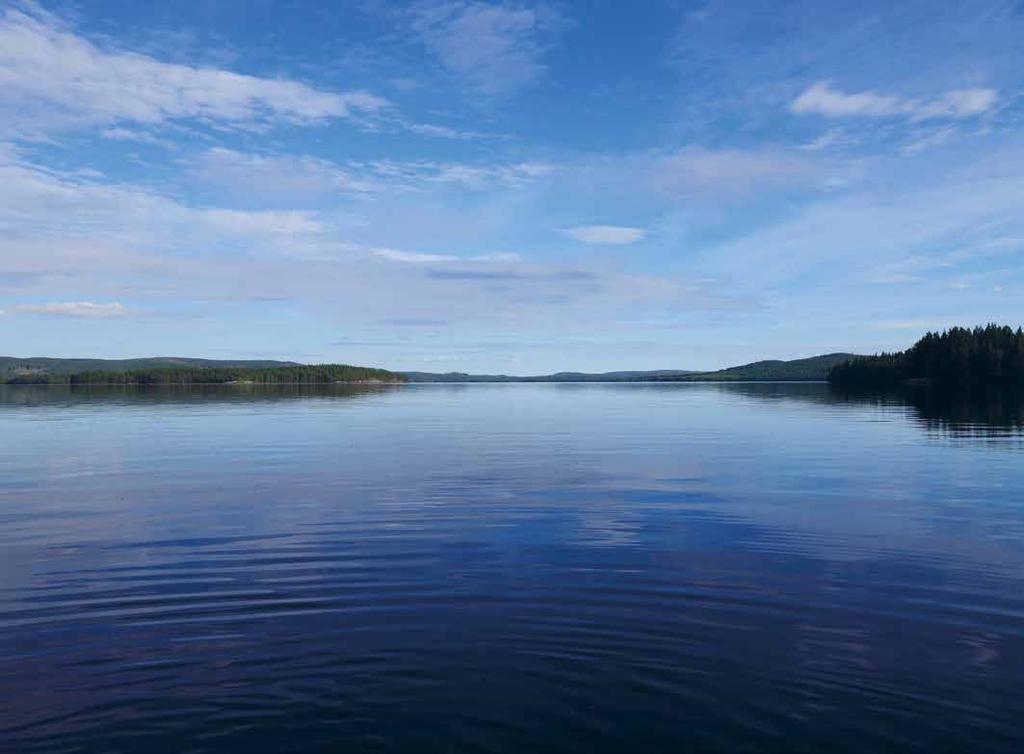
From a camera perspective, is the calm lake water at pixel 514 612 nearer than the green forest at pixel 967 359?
Yes

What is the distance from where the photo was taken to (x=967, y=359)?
545 feet

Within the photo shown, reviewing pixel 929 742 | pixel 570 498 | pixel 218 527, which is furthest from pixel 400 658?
pixel 570 498

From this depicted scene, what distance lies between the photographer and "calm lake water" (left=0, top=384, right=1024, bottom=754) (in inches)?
372

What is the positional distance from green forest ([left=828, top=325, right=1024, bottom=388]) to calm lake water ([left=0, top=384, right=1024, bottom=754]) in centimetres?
15700

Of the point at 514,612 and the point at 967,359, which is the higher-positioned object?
the point at 967,359

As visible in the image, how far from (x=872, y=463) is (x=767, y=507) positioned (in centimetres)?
1484

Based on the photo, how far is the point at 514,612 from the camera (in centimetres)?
1377

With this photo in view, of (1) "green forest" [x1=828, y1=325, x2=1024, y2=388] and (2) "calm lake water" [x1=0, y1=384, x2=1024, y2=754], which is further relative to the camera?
(1) "green forest" [x1=828, y1=325, x2=1024, y2=388]

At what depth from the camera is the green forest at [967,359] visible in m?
162

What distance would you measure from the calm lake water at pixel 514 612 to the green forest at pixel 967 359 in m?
157

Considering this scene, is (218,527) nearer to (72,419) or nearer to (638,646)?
(638,646)

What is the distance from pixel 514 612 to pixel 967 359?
186 meters

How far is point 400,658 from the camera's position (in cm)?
1159

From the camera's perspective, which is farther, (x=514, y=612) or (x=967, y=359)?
(x=967, y=359)
